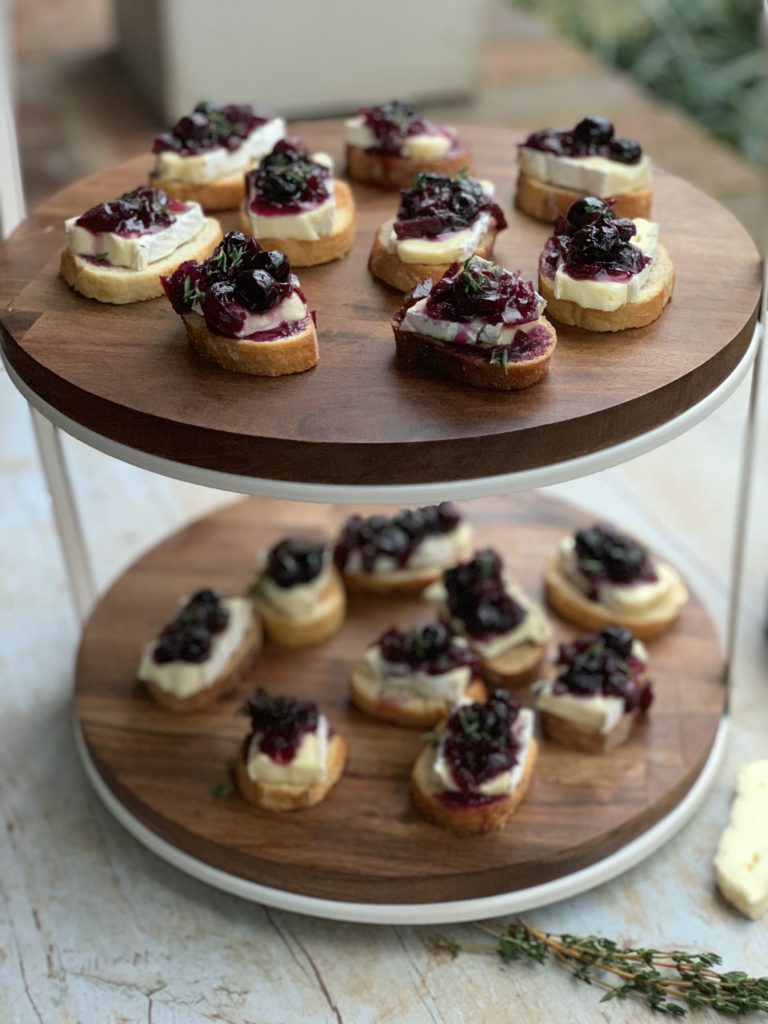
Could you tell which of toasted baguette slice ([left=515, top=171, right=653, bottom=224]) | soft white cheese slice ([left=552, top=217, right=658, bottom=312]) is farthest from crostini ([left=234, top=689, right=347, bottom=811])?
toasted baguette slice ([left=515, top=171, right=653, bottom=224])

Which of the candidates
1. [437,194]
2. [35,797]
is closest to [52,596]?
[35,797]

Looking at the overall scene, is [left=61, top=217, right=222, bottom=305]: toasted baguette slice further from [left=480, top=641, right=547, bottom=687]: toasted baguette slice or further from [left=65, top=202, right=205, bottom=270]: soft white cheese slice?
[left=480, top=641, right=547, bottom=687]: toasted baguette slice

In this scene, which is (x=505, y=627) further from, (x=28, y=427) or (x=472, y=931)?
(x=28, y=427)

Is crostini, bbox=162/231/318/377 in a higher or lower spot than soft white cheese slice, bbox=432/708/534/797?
higher

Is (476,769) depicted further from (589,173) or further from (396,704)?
(589,173)

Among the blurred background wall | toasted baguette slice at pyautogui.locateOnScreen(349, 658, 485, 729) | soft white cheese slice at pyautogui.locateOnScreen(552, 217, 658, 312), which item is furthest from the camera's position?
the blurred background wall

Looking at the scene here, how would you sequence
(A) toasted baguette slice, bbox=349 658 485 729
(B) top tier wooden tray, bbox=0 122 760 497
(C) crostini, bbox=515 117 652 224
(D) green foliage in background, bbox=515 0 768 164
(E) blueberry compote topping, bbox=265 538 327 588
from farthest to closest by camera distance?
(D) green foliage in background, bbox=515 0 768 164, (E) blueberry compote topping, bbox=265 538 327 588, (A) toasted baguette slice, bbox=349 658 485 729, (C) crostini, bbox=515 117 652 224, (B) top tier wooden tray, bbox=0 122 760 497

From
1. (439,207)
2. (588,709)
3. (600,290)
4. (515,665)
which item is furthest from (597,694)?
(439,207)

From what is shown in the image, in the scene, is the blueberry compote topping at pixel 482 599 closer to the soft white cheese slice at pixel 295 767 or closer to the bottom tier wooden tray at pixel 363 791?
the bottom tier wooden tray at pixel 363 791
